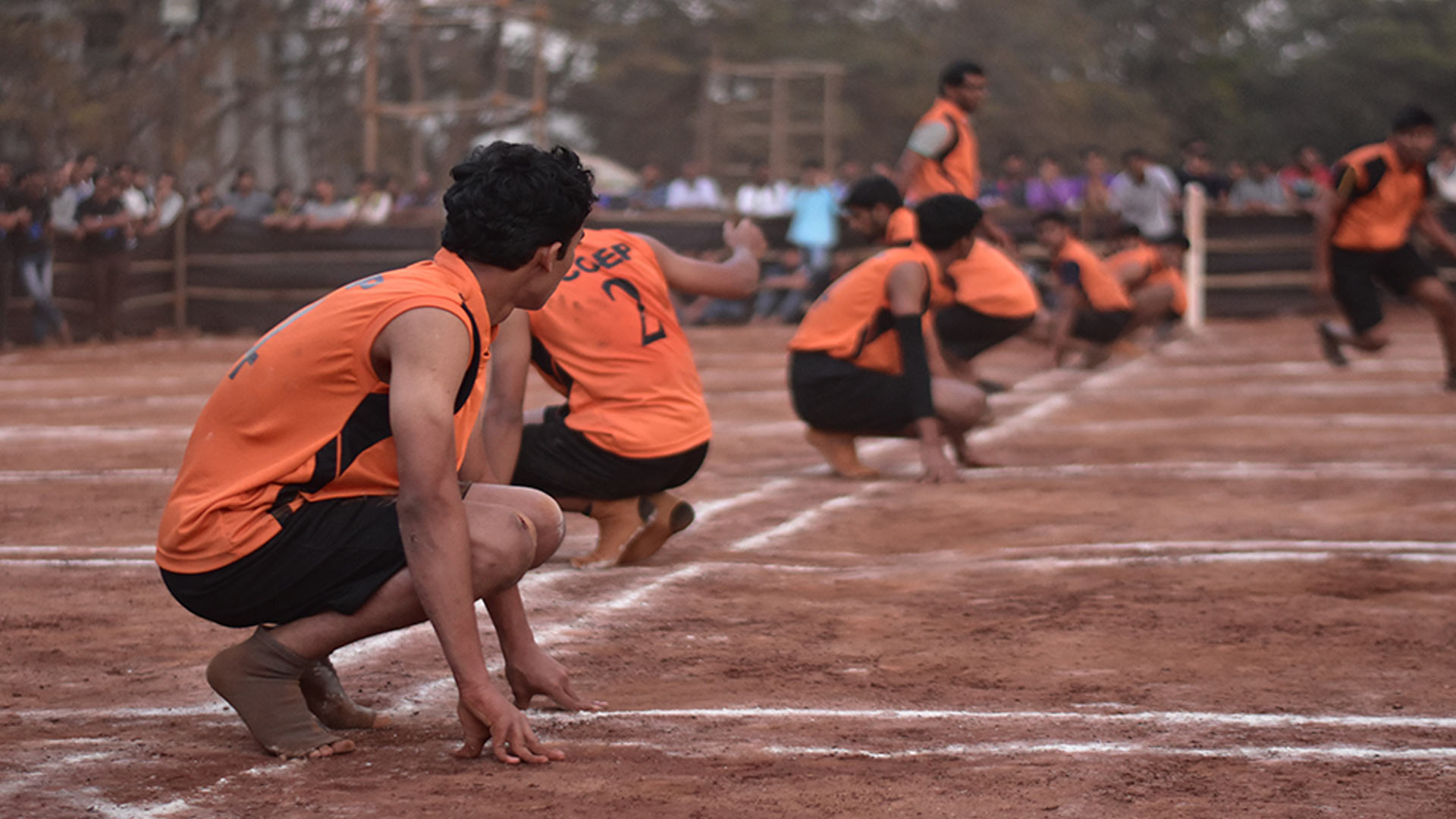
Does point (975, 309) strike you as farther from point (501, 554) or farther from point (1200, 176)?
point (1200, 176)

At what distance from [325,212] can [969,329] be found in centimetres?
1210

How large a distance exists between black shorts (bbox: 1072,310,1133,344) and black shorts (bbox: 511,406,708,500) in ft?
29.1

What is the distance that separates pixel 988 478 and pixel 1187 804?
4.81 metres

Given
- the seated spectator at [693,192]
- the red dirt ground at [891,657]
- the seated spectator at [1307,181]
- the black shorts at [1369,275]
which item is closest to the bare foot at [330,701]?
the red dirt ground at [891,657]

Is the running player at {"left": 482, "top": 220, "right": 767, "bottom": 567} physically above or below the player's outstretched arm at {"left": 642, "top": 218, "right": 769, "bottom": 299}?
below

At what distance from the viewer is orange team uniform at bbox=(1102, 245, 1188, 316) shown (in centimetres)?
1509

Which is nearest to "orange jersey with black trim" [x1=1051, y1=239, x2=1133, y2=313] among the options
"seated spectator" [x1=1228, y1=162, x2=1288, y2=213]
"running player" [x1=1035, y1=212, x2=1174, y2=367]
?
"running player" [x1=1035, y1=212, x2=1174, y2=367]

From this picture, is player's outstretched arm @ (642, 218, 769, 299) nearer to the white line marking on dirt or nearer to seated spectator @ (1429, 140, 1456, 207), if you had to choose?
the white line marking on dirt

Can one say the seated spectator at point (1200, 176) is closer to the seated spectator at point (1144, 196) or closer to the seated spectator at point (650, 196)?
the seated spectator at point (1144, 196)

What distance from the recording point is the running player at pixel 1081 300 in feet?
46.0

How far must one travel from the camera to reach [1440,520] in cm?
654

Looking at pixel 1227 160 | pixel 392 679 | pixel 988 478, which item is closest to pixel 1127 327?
pixel 988 478

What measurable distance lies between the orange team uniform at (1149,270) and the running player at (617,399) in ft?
31.9

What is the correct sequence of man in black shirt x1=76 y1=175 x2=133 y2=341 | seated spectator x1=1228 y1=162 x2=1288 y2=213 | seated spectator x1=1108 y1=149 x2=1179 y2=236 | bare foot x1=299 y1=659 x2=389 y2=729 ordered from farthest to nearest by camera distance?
1. seated spectator x1=1228 y1=162 x2=1288 y2=213
2. seated spectator x1=1108 y1=149 x2=1179 y2=236
3. man in black shirt x1=76 y1=175 x2=133 y2=341
4. bare foot x1=299 y1=659 x2=389 y2=729
